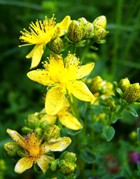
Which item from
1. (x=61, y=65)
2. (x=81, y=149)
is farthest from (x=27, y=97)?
(x=61, y=65)

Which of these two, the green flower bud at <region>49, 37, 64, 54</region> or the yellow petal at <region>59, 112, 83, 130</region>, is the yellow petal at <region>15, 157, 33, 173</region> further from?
the green flower bud at <region>49, 37, 64, 54</region>

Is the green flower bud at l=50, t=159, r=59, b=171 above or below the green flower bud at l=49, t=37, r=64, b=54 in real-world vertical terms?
below

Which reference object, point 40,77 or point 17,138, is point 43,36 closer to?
point 40,77

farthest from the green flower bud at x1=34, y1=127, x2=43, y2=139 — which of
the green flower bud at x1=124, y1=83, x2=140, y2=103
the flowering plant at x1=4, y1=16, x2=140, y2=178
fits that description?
the green flower bud at x1=124, y1=83, x2=140, y2=103

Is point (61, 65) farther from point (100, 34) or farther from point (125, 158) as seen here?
point (125, 158)

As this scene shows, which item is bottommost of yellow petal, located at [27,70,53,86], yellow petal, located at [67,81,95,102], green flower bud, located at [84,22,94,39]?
yellow petal, located at [67,81,95,102]

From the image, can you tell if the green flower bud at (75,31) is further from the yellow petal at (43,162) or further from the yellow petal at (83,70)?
the yellow petal at (43,162)

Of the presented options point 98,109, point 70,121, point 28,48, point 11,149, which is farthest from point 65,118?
point 28,48
